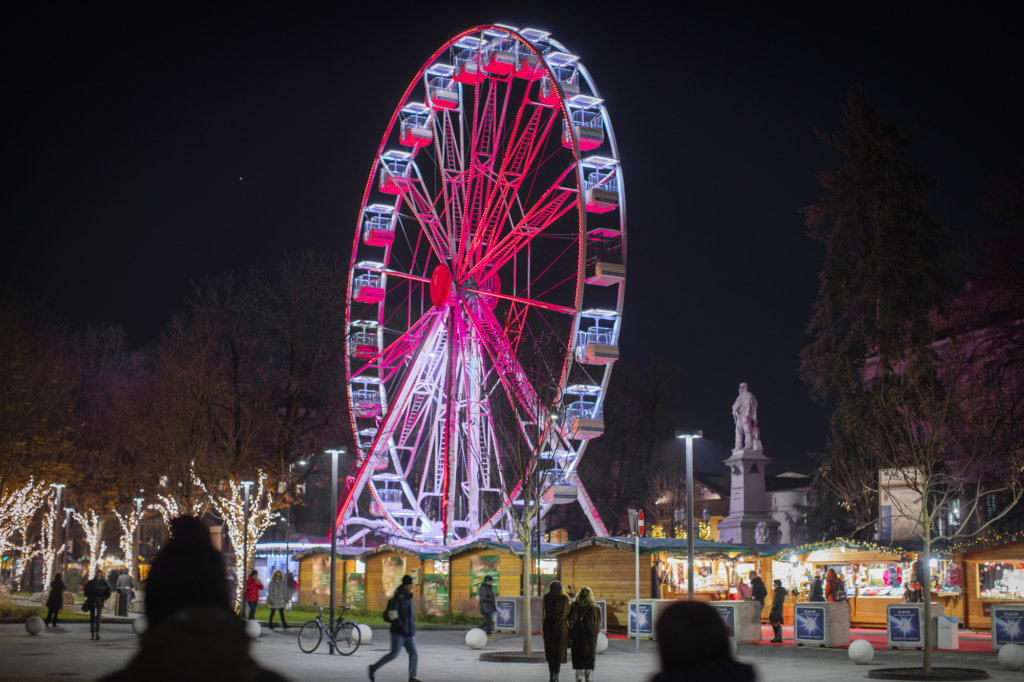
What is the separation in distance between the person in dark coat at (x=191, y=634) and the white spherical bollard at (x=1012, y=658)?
17896 mm

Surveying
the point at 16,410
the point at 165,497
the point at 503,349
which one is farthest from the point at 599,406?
the point at 16,410

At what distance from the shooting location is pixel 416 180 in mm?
38438

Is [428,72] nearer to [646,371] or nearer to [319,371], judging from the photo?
[319,371]

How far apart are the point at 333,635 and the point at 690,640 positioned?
19029mm

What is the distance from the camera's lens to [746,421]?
4166cm

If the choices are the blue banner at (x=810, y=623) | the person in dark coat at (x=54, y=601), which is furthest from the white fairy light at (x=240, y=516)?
the blue banner at (x=810, y=623)

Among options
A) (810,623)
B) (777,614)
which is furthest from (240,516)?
(810,623)

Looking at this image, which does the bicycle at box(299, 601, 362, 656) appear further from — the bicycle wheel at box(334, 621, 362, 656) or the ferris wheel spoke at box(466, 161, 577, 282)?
the ferris wheel spoke at box(466, 161, 577, 282)

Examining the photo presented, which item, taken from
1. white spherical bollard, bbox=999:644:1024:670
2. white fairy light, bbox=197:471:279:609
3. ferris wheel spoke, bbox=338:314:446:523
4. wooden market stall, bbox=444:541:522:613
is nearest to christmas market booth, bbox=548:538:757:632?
wooden market stall, bbox=444:541:522:613

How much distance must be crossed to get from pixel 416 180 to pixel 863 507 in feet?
58.9

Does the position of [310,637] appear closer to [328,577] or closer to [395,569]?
[395,569]

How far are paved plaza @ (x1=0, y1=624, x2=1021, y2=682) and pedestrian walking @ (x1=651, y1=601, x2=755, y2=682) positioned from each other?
11756mm

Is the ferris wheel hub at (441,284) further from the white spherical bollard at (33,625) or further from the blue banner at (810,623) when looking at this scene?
the blue banner at (810,623)

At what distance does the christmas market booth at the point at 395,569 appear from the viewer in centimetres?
3494
